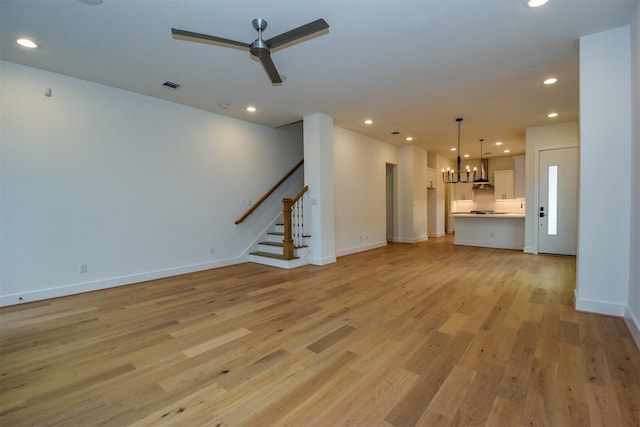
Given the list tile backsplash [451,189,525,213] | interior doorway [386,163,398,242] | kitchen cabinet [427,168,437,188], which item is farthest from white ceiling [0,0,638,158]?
tile backsplash [451,189,525,213]

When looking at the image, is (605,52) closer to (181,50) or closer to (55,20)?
(181,50)

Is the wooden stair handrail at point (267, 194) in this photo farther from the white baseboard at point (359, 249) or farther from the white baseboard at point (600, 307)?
the white baseboard at point (600, 307)

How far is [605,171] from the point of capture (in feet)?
9.13

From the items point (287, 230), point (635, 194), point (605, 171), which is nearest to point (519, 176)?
point (605, 171)

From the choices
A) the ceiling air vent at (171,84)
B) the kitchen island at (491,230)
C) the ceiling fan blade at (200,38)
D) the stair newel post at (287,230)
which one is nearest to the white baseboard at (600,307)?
the stair newel post at (287,230)

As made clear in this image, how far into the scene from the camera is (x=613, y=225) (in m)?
2.77

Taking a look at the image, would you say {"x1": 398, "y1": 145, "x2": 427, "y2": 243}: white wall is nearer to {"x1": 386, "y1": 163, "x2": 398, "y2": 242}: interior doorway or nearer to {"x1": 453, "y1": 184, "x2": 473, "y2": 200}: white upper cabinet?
{"x1": 386, "y1": 163, "x2": 398, "y2": 242}: interior doorway

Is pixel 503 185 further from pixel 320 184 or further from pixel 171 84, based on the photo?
pixel 171 84

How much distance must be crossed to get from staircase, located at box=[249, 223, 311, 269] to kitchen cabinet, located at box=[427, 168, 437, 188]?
18.3 ft

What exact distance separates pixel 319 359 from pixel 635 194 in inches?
119

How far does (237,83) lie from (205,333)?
10.3 feet

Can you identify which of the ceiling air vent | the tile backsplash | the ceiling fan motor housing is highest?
the ceiling air vent

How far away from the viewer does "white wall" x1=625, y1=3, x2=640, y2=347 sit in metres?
2.37

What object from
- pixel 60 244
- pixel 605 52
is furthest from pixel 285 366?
pixel 605 52
